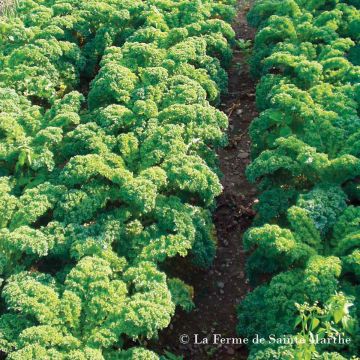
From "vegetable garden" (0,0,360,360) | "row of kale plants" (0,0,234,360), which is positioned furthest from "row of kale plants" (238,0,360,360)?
"row of kale plants" (0,0,234,360)

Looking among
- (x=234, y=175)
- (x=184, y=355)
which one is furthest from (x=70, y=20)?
(x=184, y=355)

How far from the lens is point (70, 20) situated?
969 centimetres

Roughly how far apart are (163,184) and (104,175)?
2.28ft

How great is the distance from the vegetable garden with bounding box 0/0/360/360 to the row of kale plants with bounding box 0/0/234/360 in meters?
0.02

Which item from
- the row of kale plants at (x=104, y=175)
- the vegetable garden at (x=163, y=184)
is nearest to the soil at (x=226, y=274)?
the vegetable garden at (x=163, y=184)

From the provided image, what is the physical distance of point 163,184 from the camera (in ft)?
22.2

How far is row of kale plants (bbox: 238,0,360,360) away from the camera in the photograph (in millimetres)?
5461

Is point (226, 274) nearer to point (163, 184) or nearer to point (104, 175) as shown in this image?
point (163, 184)

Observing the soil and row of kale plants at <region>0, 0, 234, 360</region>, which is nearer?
row of kale plants at <region>0, 0, 234, 360</region>

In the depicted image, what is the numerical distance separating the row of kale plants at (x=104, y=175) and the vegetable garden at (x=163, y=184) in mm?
20

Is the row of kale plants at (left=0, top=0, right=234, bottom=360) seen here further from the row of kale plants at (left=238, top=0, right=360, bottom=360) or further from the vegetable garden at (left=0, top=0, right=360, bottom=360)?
the row of kale plants at (left=238, top=0, right=360, bottom=360)

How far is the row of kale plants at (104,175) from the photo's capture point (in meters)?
5.68

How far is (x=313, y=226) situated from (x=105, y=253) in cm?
222

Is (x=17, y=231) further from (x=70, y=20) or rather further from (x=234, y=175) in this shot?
(x=70, y=20)
